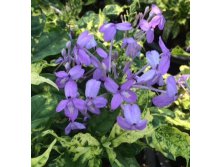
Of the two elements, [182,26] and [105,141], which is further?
[182,26]

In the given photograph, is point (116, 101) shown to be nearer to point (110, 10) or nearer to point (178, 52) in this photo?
point (110, 10)

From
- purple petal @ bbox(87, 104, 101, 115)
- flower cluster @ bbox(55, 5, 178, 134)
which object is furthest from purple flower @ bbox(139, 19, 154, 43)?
purple petal @ bbox(87, 104, 101, 115)

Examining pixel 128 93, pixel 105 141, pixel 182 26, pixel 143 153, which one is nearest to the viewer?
pixel 128 93

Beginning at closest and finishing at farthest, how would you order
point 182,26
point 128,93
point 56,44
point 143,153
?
point 128,93 → point 56,44 → point 143,153 → point 182,26

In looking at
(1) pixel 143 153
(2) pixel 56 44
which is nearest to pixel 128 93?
(2) pixel 56 44

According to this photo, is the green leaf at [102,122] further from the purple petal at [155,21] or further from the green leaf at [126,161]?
the purple petal at [155,21]

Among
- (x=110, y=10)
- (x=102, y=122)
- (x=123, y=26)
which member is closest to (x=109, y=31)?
(x=123, y=26)

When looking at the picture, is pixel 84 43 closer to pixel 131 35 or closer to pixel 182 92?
pixel 131 35
